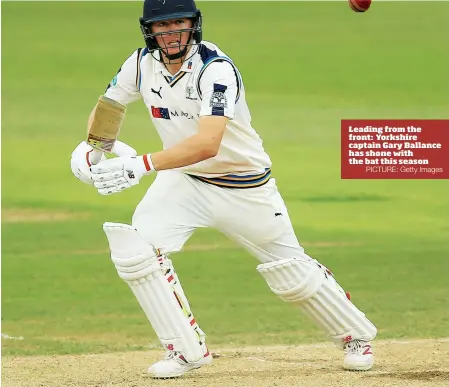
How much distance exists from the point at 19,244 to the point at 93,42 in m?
8.56

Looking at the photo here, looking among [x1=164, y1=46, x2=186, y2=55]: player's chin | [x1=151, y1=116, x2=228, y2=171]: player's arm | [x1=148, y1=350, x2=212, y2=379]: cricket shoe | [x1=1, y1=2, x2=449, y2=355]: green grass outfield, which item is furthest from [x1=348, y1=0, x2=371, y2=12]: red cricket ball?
[x1=1, y1=2, x2=449, y2=355]: green grass outfield

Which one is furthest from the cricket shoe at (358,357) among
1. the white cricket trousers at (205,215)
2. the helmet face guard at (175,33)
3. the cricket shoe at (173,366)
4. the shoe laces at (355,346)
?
the helmet face guard at (175,33)

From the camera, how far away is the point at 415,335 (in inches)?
267

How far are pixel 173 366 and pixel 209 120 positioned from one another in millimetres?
1080

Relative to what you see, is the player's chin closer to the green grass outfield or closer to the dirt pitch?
the dirt pitch

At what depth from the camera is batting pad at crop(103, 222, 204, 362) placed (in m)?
5.12

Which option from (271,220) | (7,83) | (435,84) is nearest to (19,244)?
(271,220)

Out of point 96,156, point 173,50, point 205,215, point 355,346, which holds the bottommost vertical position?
point 355,346

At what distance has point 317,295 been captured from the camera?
5355 millimetres

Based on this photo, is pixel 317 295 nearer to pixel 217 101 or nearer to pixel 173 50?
pixel 217 101
